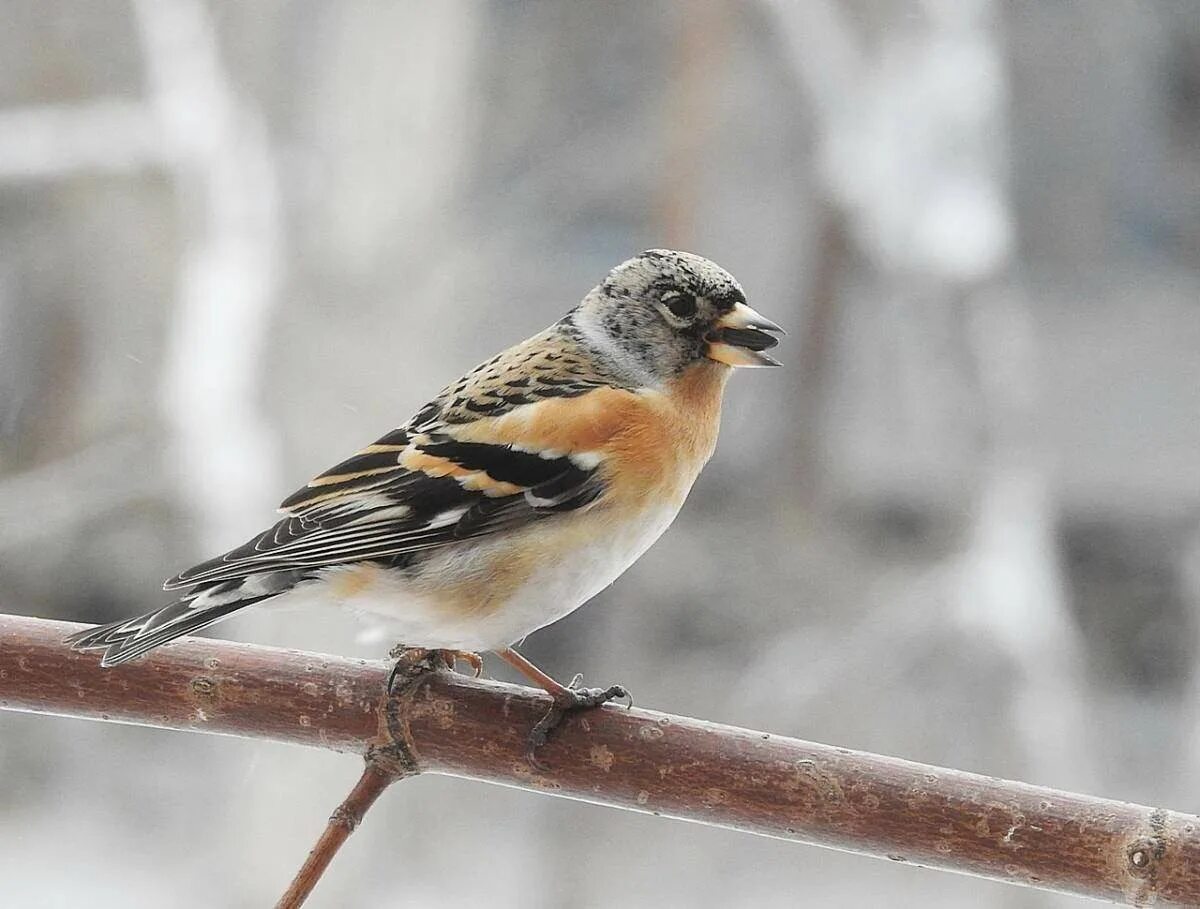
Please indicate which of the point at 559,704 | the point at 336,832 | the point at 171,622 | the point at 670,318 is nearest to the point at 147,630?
the point at 171,622

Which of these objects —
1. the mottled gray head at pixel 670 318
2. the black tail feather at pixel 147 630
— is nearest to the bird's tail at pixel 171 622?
the black tail feather at pixel 147 630

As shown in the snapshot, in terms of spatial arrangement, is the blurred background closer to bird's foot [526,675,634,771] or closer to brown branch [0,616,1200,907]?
brown branch [0,616,1200,907]

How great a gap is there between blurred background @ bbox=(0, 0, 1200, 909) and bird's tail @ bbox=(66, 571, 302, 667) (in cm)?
109

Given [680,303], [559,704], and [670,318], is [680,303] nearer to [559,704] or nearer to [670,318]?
[670,318]

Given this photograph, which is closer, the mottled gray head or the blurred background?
the mottled gray head

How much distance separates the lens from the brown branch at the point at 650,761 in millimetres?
868

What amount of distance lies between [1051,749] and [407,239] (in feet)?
4.16

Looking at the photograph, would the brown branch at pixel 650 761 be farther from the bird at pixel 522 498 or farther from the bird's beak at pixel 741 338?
the bird's beak at pixel 741 338

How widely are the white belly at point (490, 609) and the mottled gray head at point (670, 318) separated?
142mm

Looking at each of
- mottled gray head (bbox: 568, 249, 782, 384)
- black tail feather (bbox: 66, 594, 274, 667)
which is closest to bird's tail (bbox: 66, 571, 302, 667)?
black tail feather (bbox: 66, 594, 274, 667)

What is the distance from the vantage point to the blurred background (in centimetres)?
211

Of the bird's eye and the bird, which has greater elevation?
the bird's eye

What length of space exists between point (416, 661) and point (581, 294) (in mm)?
1348

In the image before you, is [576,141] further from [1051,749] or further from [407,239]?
[1051,749]
